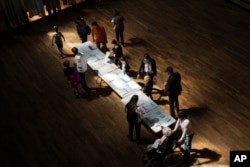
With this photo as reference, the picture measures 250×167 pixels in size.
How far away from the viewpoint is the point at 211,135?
8.44 m

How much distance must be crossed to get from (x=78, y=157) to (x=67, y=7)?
6.77 meters

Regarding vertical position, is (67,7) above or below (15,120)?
above

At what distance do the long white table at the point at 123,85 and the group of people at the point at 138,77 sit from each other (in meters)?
0.20

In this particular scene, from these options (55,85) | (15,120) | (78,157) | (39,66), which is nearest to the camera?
(78,157)

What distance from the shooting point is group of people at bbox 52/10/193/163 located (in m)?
7.33

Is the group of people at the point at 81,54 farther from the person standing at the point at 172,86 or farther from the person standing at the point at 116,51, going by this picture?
the person standing at the point at 172,86

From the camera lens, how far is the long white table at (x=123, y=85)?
8.62m

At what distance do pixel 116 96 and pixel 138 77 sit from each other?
30.7 inches

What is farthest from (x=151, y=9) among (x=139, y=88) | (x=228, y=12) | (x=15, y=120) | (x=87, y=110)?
(x=15, y=120)

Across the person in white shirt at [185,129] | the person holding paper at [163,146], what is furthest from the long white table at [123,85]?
the person holding paper at [163,146]

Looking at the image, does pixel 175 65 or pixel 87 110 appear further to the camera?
pixel 175 65

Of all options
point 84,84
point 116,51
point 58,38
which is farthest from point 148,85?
point 58,38

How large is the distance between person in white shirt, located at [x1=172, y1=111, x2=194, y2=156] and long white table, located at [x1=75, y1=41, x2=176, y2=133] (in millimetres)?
870

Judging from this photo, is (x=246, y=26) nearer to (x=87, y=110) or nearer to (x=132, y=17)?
(x=132, y=17)
